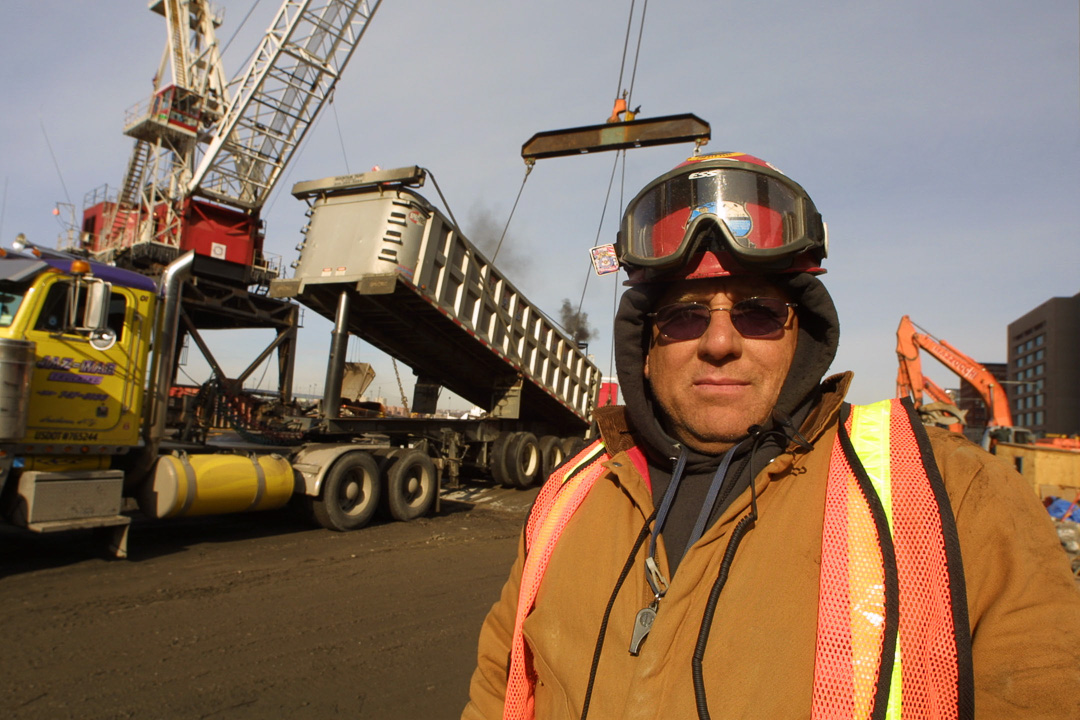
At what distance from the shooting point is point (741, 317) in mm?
1511

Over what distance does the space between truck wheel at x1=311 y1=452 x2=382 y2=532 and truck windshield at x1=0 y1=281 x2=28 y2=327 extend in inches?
138

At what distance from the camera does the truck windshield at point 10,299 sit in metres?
5.39

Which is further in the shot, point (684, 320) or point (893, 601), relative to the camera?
point (684, 320)

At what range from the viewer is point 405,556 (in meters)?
6.82

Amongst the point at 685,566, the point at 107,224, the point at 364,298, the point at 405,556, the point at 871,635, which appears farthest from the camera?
the point at 107,224

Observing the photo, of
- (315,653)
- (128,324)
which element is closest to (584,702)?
(315,653)

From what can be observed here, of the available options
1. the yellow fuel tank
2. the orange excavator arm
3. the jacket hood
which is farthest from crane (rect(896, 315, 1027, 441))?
the jacket hood

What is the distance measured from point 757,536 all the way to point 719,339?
460 mm

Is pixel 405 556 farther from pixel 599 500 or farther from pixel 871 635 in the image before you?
pixel 871 635

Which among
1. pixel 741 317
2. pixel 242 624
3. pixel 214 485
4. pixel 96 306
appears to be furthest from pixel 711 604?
pixel 214 485

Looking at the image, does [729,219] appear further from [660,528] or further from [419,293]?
[419,293]

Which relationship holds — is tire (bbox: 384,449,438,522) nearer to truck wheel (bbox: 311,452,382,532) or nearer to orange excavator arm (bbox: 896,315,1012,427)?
truck wheel (bbox: 311,452,382,532)

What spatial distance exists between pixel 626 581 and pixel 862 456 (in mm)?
518

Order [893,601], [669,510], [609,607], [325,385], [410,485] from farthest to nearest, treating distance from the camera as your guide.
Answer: [410,485] → [325,385] → [669,510] → [609,607] → [893,601]
